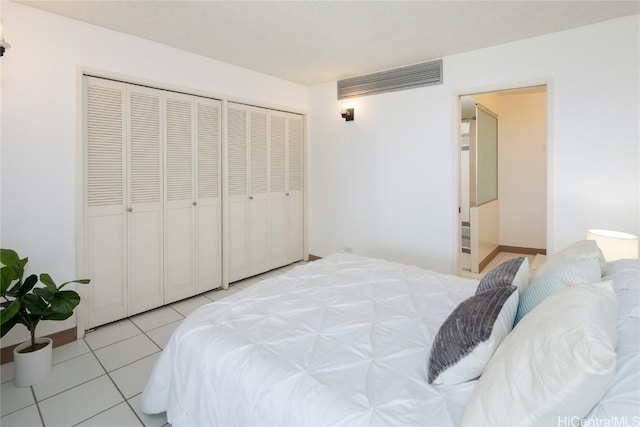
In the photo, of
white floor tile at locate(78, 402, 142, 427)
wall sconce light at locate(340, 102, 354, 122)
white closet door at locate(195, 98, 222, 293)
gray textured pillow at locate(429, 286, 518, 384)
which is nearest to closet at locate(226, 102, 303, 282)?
white closet door at locate(195, 98, 222, 293)

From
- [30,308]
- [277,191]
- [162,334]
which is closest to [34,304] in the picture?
[30,308]

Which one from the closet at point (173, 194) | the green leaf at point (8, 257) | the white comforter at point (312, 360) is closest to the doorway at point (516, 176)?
the closet at point (173, 194)

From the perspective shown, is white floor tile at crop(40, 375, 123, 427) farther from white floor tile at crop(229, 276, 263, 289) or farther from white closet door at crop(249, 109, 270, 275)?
white closet door at crop(249, 109, 270, 275)

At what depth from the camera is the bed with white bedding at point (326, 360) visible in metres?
1.08

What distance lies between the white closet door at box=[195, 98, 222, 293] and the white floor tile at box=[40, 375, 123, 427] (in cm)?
155

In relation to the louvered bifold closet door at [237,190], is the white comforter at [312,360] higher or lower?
lower

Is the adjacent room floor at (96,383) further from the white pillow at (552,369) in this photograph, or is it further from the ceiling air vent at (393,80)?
the ceiling air vent at (393,80)

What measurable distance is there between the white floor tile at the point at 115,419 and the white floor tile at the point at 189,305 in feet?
4.30

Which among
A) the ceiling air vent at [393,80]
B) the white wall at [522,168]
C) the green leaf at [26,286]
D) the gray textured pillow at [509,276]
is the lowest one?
the green leaf at [26,286]

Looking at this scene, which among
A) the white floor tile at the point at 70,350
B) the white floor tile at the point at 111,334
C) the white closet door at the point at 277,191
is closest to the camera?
the white floor tile at the point at 70,350

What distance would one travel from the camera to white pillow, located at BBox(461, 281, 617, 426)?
0.78 m

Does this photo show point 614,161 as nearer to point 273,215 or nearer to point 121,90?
point 273,215

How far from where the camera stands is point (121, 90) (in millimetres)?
2922

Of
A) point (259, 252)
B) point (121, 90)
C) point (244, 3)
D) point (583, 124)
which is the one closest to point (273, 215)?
point (259, 252)
